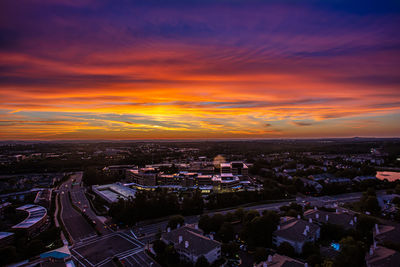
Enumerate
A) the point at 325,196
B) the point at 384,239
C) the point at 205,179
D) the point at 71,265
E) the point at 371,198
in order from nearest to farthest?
1. the point at 71,265
2. the point at 384,239
3. the point at 371,198
4. the point at 325,196
5. the point at 205,179

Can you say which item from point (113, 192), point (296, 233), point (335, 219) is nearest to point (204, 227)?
point (296, 233)

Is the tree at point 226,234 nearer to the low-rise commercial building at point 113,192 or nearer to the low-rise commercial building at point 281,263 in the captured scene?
the low-rise commercial building at point 281,263

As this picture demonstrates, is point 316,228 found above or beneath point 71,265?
above

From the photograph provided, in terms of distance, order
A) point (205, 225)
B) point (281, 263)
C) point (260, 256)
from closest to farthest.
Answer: point (281, 263) < point (260, 256) < point (205, 225)

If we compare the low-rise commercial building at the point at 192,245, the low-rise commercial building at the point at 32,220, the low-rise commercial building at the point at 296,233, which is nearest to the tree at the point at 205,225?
the low-rise commercial building at the point at 192,245

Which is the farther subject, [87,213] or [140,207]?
[87,213]

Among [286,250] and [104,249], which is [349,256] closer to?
[286,250]

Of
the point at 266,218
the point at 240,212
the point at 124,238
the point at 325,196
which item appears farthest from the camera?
the point at 325,196

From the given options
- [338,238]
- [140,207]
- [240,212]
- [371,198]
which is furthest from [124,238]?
[371,198]

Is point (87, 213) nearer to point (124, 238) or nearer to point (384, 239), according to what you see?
point (124, 238)

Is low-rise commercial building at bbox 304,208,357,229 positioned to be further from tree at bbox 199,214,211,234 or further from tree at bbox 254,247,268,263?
tree at bbox 199,214,211,234
